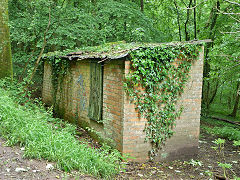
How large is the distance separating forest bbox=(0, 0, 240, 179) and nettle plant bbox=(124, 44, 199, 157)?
0.79 metres

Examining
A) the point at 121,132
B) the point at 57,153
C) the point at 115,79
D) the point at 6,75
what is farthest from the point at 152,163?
the point at 6,75

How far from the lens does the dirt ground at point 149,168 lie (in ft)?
11.2

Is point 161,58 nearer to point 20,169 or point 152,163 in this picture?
point 152,163

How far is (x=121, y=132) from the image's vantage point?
214 inches

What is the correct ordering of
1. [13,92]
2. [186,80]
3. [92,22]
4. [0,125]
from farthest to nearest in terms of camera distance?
[92,22], [13,92], [186,80], [0,125]

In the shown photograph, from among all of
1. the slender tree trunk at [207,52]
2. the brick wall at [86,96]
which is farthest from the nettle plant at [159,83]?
the slender tree trunk at [207,52]

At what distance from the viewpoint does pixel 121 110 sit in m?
5.45

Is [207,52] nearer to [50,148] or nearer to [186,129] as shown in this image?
[186,129]

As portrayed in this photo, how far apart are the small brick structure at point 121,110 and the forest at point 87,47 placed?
0.36 meters

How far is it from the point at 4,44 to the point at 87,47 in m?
3.08

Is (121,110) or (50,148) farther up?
(121,110)

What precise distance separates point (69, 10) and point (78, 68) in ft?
9.18

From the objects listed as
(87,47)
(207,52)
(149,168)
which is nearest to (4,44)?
(87,47)

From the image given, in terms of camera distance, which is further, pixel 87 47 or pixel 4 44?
pixel 87 47
